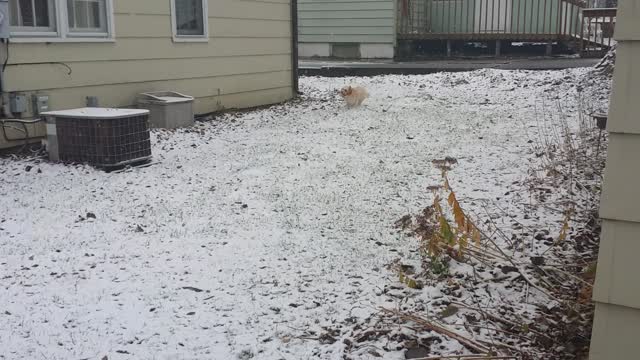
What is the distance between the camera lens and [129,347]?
2650 mm

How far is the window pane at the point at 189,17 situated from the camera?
25.7 feet

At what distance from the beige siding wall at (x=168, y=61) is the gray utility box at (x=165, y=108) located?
16 centimetres

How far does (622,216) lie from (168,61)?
6.55 m

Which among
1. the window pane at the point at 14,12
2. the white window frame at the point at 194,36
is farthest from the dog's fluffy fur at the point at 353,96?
the window pane at the point at 14,12

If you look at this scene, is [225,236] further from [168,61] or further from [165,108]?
[168,61]

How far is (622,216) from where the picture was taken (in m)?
1.88

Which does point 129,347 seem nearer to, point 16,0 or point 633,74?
point 633,74

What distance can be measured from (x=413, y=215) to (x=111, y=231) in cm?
202

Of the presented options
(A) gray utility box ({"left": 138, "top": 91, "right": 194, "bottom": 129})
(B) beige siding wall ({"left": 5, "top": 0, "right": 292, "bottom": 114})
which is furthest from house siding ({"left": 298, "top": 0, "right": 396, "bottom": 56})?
(A) gray utility box ({"left": 138, "top": 91, "right": 194, "bottom": 129})

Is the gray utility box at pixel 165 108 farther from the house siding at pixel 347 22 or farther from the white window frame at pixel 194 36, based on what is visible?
the house siding at pixel 347 22

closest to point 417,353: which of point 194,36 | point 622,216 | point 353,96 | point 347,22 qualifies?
point 622,216

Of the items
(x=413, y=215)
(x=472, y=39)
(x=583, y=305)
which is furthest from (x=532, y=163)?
(x=472, y=39)

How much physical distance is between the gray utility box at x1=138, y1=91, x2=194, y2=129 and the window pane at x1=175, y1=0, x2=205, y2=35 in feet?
3.62

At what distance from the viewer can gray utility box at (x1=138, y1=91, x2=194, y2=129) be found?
7.04 metres
